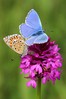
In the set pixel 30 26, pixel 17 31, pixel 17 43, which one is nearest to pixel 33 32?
pixel 30 26

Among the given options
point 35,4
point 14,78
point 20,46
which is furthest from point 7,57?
point 20,46

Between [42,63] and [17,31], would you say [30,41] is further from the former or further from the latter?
[17,31]

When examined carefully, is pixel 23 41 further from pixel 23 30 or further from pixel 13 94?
pixel 13 94

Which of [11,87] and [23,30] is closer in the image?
[23,30]

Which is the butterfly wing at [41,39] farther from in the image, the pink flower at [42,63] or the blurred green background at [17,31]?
the blurred green background at [17,31]

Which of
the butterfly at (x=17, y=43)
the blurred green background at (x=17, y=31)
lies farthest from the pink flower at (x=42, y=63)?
the blurred green background at (x=17, y=31)

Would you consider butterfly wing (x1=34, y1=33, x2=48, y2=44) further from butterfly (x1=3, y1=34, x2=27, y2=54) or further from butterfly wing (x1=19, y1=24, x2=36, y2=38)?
butterfly (x1=3, y1=34, x2=27, y2=54)

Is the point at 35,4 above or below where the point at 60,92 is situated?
above
